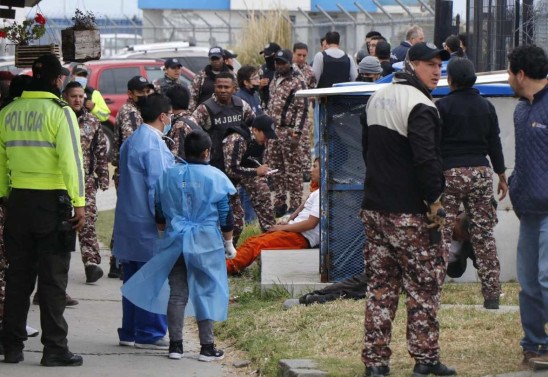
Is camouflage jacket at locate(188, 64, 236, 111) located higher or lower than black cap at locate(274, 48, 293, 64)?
lower

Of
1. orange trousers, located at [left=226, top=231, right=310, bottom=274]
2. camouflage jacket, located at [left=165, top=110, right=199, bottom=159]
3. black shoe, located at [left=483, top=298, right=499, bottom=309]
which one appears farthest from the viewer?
orange trousers, located at [left=226, top=231, right=310, bottom=274]

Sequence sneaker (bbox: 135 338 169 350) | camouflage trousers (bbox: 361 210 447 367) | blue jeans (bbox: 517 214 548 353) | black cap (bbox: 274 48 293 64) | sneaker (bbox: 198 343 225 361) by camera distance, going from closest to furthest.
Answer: camouflage trousers (bbox: 361 210 447 367) → blue jeans (bbox: 517 214 548 353) → sneaker (bbox: 198 343 225 361) → sneaker (bbox: 135 338 169 350) → black cap (bbox: 274 48 293 64)

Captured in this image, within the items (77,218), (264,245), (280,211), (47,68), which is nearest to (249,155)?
(264,245)

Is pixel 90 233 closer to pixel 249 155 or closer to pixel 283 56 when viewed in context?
pixel 249 155

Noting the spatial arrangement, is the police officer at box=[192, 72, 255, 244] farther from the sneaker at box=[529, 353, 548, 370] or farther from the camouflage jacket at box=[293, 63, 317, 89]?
the sneaker at box=[529, 353, 548, 370]

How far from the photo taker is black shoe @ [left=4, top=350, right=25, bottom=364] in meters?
8.12

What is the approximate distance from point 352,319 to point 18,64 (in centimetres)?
333

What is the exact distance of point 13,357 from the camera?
26.7 feet

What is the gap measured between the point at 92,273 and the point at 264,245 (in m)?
1.68

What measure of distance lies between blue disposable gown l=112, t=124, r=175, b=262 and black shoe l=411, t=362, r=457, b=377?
251 centimetres

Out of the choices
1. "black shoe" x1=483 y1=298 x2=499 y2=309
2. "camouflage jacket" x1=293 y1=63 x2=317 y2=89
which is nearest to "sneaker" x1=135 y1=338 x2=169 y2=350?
"black shoe" x1=483 y1=298 x2=499 y2=309

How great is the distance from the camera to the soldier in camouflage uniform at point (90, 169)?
11.3m

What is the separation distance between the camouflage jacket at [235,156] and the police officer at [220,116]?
0.08 m

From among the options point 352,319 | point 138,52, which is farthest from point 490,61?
point 138,52
